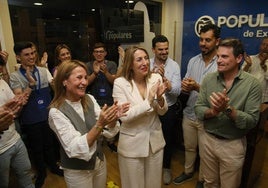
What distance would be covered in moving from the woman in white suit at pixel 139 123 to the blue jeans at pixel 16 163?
2.96 feet

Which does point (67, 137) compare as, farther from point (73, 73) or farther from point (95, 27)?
point (95, 27)

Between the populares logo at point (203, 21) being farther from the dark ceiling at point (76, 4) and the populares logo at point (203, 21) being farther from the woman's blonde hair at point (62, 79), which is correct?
the woman's blonde hair at point (62, 79)

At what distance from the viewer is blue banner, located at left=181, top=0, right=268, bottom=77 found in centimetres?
370

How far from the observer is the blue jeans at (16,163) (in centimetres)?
181

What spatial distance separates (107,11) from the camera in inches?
152

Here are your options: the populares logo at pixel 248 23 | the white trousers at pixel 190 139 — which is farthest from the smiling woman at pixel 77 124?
the populares logo at pixel 248 23

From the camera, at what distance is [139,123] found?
173 centimetres

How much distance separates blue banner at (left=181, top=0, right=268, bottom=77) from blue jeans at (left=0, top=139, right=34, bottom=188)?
3.74 m

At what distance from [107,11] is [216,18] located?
2.12 meters

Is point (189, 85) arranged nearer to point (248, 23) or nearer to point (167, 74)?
point (167, 74)

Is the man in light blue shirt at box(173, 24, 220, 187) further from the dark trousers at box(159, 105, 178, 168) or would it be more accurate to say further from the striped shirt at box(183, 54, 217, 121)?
the dark trousers at box(159, 105, 178, 168)

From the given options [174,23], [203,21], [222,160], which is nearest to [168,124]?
[222,160]

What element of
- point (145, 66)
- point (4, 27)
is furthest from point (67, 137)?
point (4, 27)

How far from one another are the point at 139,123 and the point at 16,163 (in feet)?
3.88
